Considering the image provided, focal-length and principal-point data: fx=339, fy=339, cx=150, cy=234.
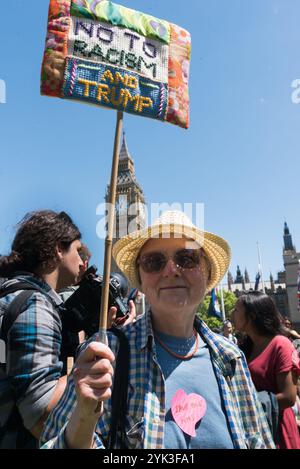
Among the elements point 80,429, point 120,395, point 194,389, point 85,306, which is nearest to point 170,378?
point 194,389

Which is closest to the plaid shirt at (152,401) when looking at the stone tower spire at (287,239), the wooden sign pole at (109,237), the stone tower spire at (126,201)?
the wooden sign pole at (109,237)

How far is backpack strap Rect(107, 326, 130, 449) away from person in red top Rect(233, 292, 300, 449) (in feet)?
5.26

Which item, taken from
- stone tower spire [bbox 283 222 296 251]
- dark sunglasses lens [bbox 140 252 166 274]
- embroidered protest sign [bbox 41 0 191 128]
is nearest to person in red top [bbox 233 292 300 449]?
dark sunglasses lens [bbox 140 252 166 274]

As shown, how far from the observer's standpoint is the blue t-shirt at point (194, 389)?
5.25ft

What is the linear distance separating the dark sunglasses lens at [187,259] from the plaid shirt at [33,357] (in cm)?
79

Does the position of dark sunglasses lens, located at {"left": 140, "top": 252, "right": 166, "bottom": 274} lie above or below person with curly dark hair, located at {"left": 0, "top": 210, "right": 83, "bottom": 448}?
above

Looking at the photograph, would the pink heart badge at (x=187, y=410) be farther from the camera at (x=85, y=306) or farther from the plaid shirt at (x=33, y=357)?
the camera at (x=85, y=306)

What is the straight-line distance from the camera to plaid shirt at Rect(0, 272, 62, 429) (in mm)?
1669

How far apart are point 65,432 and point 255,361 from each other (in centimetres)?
232

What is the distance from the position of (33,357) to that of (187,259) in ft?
3.19

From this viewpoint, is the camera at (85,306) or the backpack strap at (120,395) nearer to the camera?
the backpack strap at (120,395)

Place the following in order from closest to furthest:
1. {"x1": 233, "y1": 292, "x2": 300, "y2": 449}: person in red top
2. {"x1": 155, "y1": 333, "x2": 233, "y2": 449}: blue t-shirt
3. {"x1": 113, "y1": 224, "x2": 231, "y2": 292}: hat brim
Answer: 1. {"x1": 155, "y1": 333, "x2": 233, "y2": 449}: blue t-shirt
2. {"x1": 113, "y1": 224, "x2": 231, "y2": 292}: hat brim
3. {"x1": 233, "y1": 292, "x2": 300, "y2": 449}: person in red top

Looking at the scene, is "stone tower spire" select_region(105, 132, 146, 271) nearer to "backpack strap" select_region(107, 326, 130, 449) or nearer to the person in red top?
the person in red top

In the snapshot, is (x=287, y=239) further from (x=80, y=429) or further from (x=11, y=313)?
(x=80, y=429)
